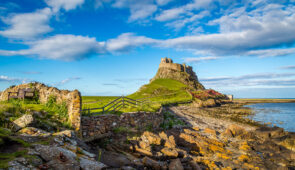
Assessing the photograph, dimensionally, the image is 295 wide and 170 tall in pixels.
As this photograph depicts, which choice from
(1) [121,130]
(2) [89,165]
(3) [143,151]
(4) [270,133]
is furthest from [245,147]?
(2) [89,165]

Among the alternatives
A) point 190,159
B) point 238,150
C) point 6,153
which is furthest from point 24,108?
point 238,150

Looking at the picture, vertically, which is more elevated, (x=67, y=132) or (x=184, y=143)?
(x=67, y=132)

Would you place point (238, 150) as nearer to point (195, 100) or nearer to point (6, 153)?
point (6, 153)

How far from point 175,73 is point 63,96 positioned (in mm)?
75118

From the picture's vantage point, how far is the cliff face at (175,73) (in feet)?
275

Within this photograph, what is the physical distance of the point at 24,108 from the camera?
11.8 m

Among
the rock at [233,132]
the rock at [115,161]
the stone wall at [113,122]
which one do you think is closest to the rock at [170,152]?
the rock at [115,161]

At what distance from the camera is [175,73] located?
85.7 m

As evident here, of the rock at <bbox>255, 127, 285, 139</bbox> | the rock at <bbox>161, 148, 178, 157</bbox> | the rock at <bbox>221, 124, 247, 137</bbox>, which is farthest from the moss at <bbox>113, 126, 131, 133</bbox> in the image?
the rock at <bbox>255, 127, 285, 139</bbox>

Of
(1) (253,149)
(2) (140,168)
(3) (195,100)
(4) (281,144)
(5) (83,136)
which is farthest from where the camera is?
(3) (195,100)

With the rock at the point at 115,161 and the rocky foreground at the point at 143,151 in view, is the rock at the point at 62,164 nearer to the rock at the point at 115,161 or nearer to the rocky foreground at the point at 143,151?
the rocky foreground at the point at 143,151

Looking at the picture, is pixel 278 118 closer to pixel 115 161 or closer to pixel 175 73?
pixel 115 161

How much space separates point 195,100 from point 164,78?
3142 cm

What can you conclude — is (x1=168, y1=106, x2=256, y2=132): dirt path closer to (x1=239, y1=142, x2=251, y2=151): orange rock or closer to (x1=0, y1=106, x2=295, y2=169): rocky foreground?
(x1=0, y1=106, x2=295, y2=169): rocky foreground
